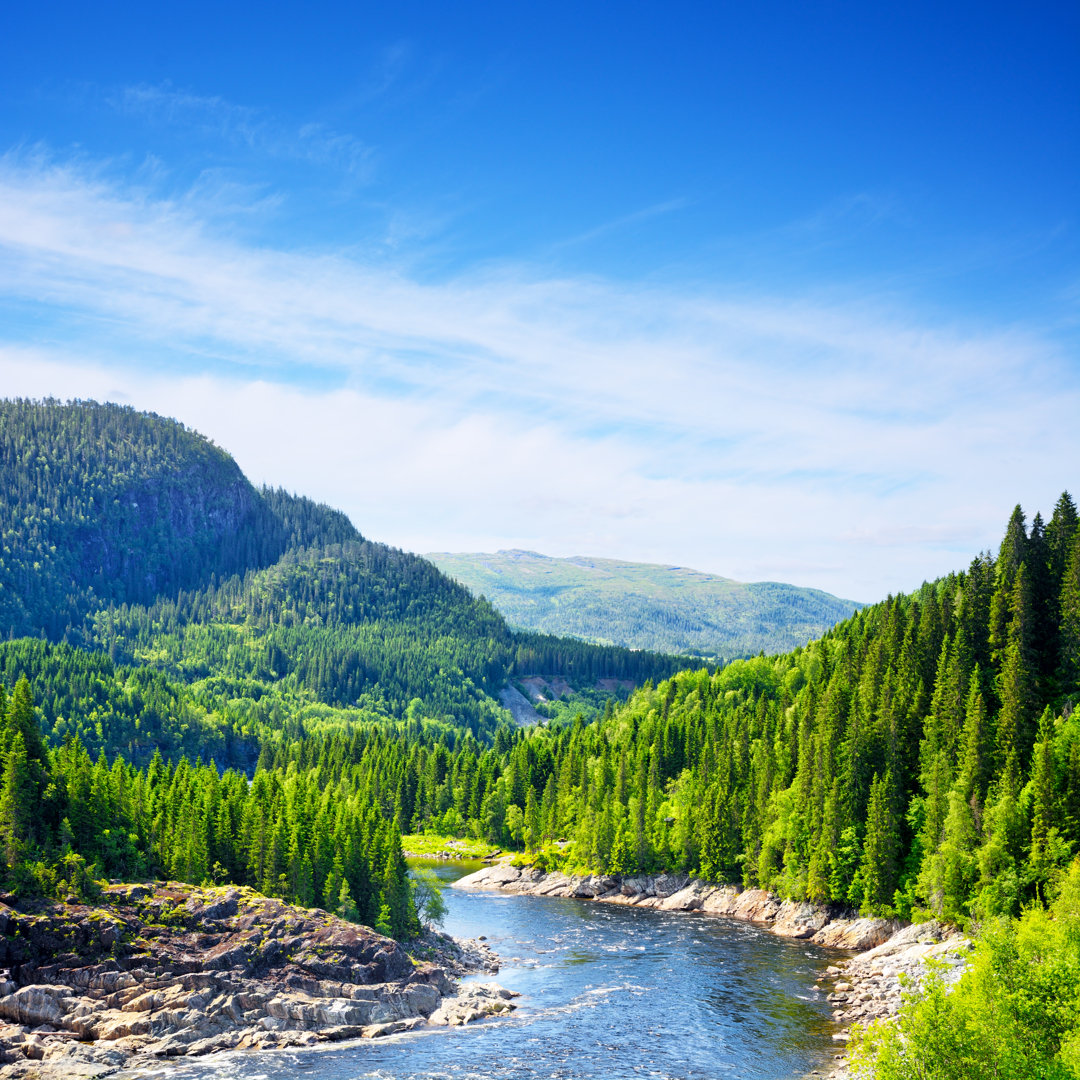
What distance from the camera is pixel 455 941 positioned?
116m

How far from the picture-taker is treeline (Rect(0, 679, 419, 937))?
92.8m

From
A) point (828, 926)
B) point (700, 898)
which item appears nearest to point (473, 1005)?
point (828, 926)

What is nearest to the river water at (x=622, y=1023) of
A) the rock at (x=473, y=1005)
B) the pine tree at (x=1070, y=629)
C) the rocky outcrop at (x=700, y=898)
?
the rock at (x=473, y=1005)

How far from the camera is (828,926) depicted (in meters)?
125

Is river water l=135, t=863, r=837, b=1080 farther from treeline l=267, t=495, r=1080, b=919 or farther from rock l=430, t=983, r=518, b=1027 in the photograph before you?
treeline l=267, t=495, r=1080, b=919

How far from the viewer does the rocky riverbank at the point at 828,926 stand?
304ft

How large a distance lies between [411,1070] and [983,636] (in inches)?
3503

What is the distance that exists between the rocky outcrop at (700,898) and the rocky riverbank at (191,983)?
44609mm

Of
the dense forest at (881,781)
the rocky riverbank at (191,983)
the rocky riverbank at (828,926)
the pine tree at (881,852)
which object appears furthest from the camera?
the pine tree at (881,852)

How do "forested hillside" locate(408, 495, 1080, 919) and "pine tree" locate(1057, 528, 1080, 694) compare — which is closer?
"forested hillside" locate(408, 495, 1080, 919)

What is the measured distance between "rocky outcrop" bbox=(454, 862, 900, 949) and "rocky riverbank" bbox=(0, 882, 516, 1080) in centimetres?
4461

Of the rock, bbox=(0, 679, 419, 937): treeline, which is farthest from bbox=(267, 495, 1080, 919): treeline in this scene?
bbox=(0, 679, 419, 937): treeline

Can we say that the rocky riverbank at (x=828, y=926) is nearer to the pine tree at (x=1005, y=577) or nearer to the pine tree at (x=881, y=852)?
the pine tree at (x=881, y=852)

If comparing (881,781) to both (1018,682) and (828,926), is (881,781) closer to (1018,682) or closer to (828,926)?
(828,926)
